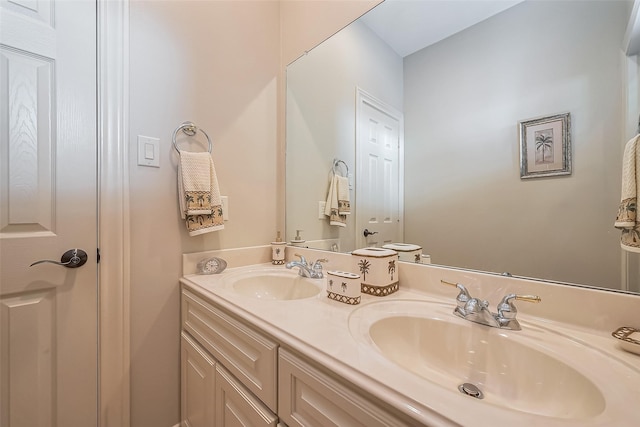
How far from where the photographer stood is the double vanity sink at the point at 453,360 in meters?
0.35

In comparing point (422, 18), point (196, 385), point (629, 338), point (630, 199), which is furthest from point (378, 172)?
point (196, 385)

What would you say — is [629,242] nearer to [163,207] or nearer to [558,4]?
[558,4]

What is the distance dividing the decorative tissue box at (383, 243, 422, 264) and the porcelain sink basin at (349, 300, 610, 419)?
190mm

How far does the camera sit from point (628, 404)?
0.36 metres

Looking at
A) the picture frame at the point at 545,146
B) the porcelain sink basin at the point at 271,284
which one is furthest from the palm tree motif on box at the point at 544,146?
the porcelain sink basin at the point at 271,284

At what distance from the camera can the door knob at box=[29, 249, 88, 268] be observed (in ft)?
2.79

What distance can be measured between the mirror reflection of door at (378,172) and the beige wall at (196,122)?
480 millimetres

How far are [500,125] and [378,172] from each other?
430 millimetres

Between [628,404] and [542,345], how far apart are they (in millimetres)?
170

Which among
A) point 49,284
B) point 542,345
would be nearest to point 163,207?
point 49,284

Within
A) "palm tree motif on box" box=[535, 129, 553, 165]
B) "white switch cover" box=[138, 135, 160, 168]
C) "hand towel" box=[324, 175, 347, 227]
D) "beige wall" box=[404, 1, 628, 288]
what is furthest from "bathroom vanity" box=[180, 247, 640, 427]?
"white switch cover" box=[138, 135, 160, 168]

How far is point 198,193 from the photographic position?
1.04 m

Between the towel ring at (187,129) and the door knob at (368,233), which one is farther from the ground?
the towel ring at (187,129)

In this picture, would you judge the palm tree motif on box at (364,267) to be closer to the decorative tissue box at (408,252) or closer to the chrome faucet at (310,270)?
the decorative tissue box at (408,252)
